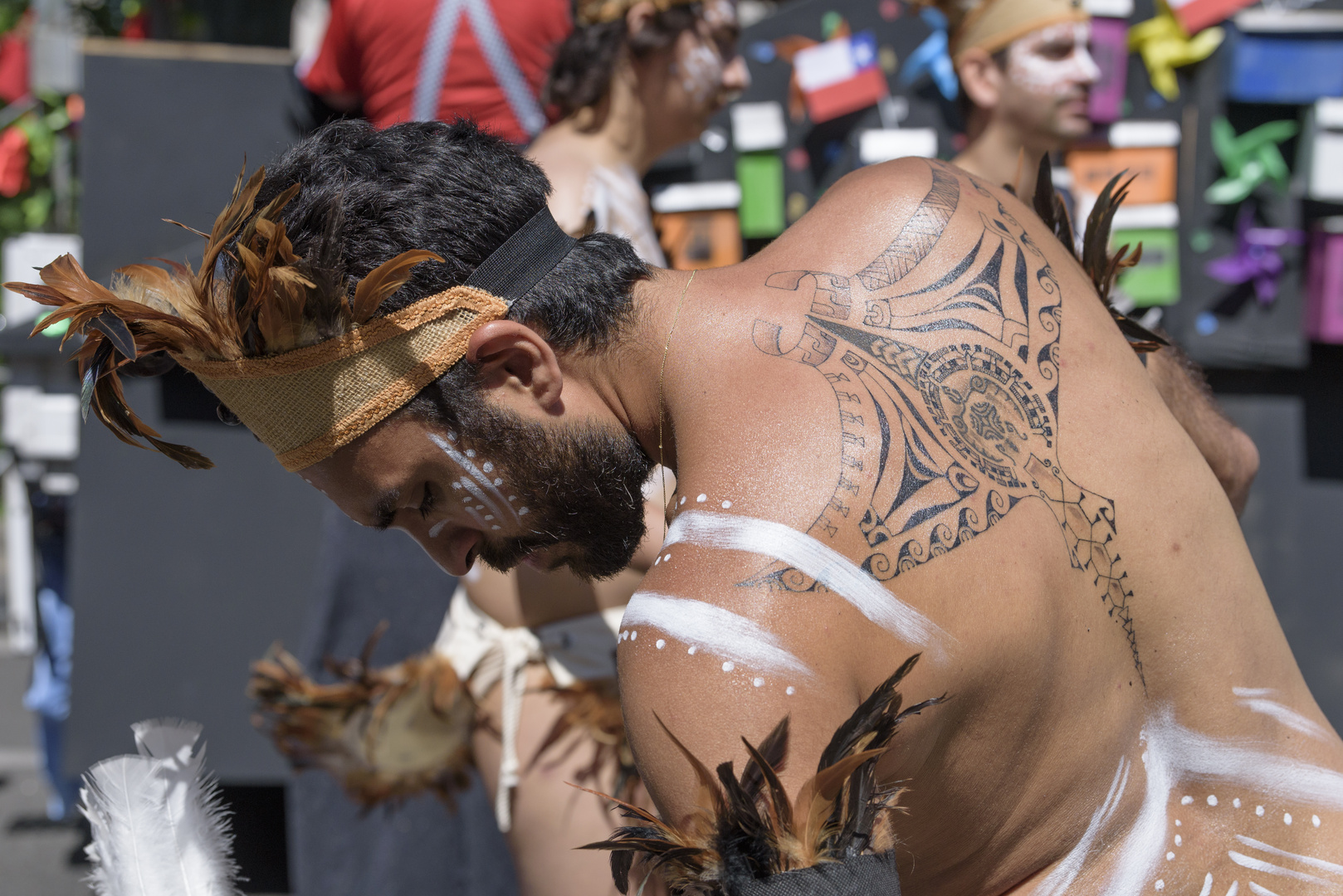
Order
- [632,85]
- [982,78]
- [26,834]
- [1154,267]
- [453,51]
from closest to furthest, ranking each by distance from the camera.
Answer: [632,85] → [453,51] → [982,78] → [1154,267] → [26,834]

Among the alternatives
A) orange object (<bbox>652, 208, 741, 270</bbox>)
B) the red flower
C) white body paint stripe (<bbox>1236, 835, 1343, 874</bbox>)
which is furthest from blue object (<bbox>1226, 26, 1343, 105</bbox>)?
the red flower

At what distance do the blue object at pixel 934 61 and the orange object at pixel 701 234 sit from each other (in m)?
0.76

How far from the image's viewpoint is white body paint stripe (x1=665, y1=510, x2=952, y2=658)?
114 cm

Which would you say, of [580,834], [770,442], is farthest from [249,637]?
[770,442]

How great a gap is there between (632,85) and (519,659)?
4.69ft

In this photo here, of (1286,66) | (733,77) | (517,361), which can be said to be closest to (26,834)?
(733,77)

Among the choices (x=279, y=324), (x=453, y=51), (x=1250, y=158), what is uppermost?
(x=453, y=51)

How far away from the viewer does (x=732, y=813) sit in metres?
1.00

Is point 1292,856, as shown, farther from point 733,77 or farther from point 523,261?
point 733,77

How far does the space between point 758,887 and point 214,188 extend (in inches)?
144

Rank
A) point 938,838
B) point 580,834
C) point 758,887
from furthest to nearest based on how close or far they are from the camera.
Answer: point 580,834
point 938,838
point 758,887

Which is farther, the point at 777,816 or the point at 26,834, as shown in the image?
the point at 26,834

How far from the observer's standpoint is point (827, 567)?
1.14 m

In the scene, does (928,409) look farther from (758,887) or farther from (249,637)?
(249,637)
